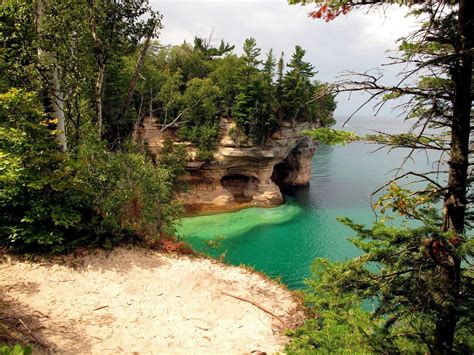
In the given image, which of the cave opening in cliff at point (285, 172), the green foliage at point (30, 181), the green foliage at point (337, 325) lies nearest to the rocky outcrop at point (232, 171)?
the cave opening in cliff at point (285, 172)

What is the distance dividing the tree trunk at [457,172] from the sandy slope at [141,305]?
3.77m

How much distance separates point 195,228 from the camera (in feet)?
82.2

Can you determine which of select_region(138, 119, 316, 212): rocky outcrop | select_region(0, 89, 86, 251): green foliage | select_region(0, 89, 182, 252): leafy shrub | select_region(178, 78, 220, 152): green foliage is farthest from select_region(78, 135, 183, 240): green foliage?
select_region(138, 119, 316, 212): rocky outcrop

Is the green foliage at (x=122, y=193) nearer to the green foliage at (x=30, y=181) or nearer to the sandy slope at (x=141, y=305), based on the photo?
the green foliage at (x=30, y=181)

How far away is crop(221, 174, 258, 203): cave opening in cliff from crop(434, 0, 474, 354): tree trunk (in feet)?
94.2

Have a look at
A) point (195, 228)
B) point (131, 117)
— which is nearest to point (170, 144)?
point (131, 117)

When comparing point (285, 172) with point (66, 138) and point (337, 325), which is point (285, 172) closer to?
point (66, 138)

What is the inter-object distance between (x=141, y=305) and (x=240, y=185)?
1046 inches

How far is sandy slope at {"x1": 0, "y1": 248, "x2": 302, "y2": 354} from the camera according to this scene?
623 centimetres

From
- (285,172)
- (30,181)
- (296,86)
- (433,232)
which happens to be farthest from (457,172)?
(285,172)

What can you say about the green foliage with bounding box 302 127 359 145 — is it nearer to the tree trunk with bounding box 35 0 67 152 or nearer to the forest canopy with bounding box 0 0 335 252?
the forest canopy with bounding box 0 0 335 252

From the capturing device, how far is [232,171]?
3231cm

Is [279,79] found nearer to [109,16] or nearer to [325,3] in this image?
[109,16]

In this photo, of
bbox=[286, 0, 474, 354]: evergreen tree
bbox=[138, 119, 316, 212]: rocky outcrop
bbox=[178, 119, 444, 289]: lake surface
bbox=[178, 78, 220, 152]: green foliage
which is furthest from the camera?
bbox=[138, 119, 316, 212]: rocky outcrop
